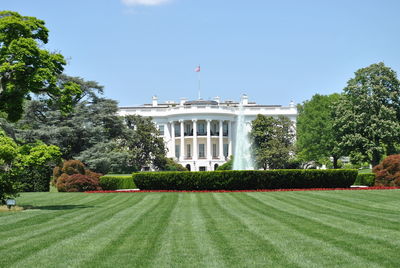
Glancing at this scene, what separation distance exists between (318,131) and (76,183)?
33316 millimetres

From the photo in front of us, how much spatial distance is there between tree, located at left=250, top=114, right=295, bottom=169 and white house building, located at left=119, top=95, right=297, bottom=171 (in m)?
10.0

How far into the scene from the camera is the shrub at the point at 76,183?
3344cm

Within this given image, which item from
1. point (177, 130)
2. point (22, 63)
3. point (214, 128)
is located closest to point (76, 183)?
point (22, 63)

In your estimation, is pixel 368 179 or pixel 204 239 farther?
pixel 368 179

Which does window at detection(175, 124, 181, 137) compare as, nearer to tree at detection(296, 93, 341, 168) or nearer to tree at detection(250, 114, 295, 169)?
tree at detection(250, 114, 295, 169)

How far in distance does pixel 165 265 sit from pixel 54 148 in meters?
12.5

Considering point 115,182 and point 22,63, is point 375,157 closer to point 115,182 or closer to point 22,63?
point 115,182

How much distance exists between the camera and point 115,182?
120ft

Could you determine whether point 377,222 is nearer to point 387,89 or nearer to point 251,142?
point 387,89

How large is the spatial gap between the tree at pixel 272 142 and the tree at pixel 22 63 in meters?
49.2

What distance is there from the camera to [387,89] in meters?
46.3

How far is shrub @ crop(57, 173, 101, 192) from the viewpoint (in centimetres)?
3344

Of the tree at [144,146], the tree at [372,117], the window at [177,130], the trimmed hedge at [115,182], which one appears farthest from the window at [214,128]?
the trimmed hedge at [115,182]

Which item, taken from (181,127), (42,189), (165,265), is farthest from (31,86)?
(181,127)
